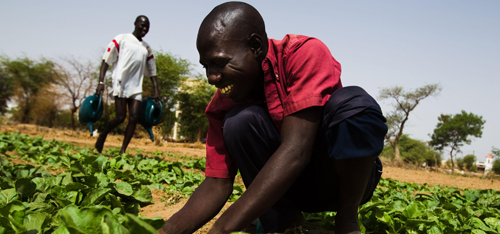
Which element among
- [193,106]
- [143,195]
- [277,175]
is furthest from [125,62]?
[193,106]

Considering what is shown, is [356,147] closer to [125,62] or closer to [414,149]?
[125,62]

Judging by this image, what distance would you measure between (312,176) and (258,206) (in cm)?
49

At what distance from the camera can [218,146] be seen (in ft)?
5.72

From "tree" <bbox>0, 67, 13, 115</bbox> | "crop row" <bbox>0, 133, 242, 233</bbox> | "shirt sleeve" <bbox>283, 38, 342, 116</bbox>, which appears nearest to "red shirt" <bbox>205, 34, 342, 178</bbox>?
"shirt sleeve" <bbox>283, 38, 342, 116</bbox>

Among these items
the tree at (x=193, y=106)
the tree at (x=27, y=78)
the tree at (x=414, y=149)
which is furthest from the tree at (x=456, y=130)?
the tree at (x=27, y=78)

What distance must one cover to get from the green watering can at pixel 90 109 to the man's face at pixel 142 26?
3.71 ft

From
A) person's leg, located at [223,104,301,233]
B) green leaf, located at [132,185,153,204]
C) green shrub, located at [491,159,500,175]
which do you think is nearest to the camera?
person's leg, located at [223,104,301,233]

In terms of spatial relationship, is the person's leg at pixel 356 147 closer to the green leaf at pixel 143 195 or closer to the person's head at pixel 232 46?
the person's head at pixel 232 46

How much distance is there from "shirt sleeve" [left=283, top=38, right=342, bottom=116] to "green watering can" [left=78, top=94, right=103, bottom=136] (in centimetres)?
441

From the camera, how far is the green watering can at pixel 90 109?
203 inches

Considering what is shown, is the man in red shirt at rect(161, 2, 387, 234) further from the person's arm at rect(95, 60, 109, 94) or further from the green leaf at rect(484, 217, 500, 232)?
the person's arm at rect(95, 60, 109, 94)

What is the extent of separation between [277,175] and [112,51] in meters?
4.39

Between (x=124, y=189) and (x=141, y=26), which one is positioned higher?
(x=141, y=26)

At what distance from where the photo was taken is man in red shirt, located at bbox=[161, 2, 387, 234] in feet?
4.30
